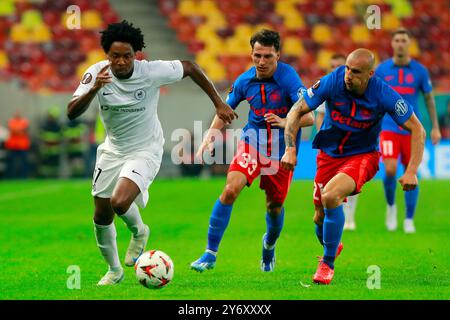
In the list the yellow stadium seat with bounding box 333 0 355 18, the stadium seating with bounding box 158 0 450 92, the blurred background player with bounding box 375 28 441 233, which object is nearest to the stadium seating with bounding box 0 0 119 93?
the stadium seating with bounding box 158 0 450 92

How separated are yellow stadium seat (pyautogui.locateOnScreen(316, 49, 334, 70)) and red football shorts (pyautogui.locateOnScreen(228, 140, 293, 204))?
18329 mm

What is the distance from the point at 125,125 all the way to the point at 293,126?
1.46 m

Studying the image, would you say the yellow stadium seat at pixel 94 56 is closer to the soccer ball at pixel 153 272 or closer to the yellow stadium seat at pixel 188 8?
the yellow stadium seat at pixel 188 8

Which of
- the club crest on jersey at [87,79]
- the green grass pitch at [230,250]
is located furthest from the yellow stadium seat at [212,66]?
the club crest on jersey at [87,79]

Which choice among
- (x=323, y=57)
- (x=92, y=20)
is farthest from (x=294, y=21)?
(x=92, y=20)

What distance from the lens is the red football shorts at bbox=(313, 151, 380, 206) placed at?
8281 mm

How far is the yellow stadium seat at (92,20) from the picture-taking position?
28458 mm

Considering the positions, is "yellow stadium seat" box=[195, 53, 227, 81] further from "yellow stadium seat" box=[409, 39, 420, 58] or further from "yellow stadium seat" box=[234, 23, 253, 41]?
"yellow stadium seat" box=[409, 39, 420, 58]

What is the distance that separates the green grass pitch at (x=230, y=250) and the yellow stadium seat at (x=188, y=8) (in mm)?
10347

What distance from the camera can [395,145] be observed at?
12742 mm

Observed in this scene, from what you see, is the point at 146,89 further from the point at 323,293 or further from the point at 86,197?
the point at 86,197

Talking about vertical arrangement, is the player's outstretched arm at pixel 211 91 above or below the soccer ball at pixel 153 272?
above

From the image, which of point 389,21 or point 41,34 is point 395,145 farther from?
point 41,34
